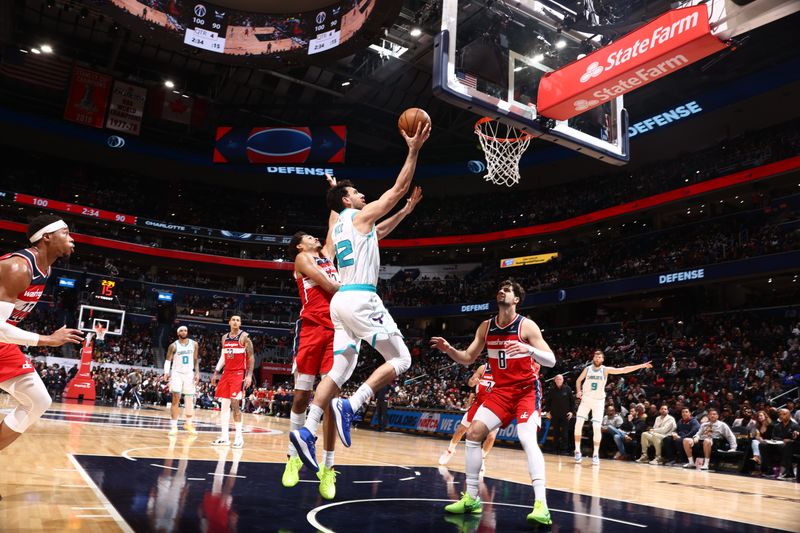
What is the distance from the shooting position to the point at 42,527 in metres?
3.31

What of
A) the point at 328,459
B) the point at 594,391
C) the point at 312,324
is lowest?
the point at 328,459

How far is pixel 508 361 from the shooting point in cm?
512

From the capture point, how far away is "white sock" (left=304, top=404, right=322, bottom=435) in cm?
454

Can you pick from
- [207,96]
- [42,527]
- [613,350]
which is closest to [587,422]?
[613,350]

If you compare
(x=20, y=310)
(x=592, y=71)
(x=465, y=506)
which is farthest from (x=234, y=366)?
(x=592, y=71)

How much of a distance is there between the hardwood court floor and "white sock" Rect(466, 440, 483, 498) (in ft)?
2.08

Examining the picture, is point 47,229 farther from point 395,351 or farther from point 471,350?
point 471,350

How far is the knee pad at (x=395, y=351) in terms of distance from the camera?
474 centimetres

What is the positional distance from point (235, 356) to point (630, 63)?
745cm

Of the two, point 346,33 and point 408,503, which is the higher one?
point 346,33

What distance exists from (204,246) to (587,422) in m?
33.7

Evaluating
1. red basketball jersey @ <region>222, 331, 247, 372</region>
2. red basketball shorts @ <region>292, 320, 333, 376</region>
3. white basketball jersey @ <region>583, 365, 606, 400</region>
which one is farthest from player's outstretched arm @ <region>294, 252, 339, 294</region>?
white basketball jersey @ <region>583, 365, 606, 400</region>

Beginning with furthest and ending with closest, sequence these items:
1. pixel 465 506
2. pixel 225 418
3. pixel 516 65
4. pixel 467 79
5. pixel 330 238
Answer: pixel 225 418
pixel 516 65
pixel 467 79
pixel 330 238
pixel 465 506

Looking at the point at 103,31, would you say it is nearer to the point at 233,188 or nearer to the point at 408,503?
the point at 233,188
